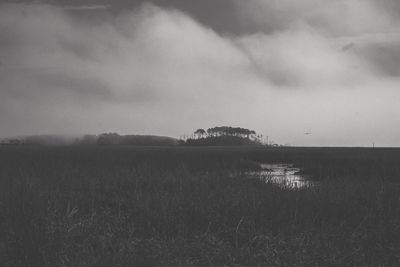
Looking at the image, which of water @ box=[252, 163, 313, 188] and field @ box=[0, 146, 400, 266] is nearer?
field @ box=[0, 146, 400, 266]

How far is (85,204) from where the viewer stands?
994 centimetres

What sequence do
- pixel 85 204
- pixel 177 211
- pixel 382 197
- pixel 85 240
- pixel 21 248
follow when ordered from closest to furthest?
pixel 21 248 < pixel 85 240 < pixel 177 211 < pixel 85 204 < pixel 382 197

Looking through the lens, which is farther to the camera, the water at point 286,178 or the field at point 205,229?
the water at point 286,178

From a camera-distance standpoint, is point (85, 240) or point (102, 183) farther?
point (102, 183)

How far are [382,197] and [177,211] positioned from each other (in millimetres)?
6791

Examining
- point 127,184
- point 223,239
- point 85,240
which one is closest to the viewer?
point 85,240

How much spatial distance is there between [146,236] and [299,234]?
347 cm

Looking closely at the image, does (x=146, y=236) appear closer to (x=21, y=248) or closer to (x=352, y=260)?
(x=21, y=248)

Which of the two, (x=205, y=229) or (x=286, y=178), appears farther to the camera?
(x=286, y=178)

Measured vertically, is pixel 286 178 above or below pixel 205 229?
above

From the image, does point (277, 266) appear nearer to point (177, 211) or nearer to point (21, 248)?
point (177, 211)

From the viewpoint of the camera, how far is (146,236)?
7.73 meters

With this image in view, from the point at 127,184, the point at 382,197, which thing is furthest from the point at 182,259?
the point at 382,197

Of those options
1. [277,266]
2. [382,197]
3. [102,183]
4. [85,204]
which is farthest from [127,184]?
[382,197]
